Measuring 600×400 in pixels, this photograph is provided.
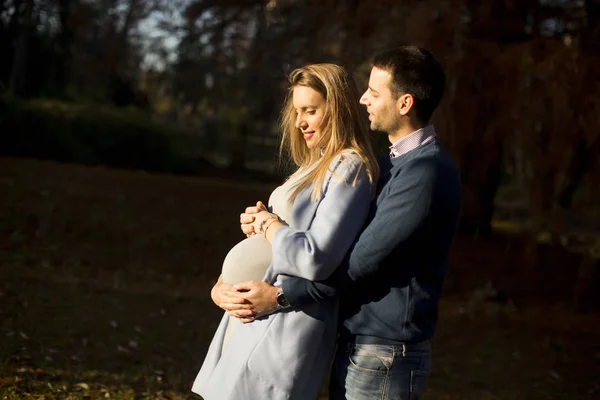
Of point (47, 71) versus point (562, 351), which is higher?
point (47, 71)

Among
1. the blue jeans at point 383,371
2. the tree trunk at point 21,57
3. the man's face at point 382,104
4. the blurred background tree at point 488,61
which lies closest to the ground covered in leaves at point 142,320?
the blurred background tree at point 488,61

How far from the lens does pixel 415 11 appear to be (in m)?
9.43

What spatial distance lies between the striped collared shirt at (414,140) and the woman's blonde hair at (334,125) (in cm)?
10

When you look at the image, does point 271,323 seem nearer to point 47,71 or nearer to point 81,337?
point 81,337

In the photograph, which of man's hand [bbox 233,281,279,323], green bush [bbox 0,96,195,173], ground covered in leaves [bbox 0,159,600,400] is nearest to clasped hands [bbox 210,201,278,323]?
man's hand [bbox 233,281,279,323]

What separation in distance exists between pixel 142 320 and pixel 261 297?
600 centimetres

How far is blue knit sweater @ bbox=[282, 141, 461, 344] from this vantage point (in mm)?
2643

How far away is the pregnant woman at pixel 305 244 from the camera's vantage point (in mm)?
2688

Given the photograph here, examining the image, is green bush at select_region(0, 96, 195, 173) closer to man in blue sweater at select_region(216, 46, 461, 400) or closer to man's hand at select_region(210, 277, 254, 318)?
man's hand at select_region(210, 277, 254, 318)

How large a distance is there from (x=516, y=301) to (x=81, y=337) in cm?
589

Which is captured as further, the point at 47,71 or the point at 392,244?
the point at 47,71

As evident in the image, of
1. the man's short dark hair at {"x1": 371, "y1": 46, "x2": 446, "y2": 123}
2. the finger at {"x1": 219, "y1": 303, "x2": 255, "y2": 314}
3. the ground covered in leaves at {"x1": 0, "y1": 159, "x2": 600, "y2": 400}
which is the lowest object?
the ground covered in leaves at {"x1": 0, "y1": 159, "x2": 600, "y2": 400}

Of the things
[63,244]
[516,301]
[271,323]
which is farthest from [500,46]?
[271,323]

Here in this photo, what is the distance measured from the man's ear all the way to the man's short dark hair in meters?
0.01
